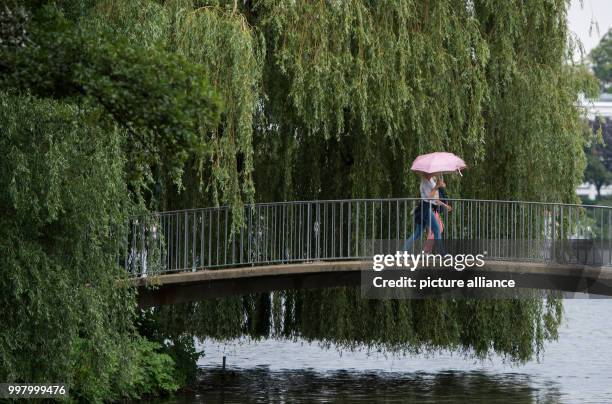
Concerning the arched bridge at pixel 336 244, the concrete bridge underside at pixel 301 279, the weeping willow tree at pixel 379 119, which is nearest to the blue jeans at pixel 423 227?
the arched bridge at pixel 336 244

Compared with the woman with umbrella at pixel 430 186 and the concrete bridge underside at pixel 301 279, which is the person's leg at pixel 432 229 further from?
the concrete bridge underside at pixel 301 279

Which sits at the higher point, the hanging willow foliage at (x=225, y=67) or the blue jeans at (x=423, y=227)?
the hanging willow foliage at (x=225, y=67)

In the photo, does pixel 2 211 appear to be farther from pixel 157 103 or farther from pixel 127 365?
pixel 157 103

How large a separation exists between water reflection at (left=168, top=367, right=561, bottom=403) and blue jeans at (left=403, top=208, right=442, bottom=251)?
3.07 metres

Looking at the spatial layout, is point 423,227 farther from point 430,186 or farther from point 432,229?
point 430,186

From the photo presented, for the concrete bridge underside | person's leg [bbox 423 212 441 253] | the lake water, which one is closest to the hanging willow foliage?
the concrete bridge underside

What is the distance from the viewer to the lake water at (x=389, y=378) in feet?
81.3

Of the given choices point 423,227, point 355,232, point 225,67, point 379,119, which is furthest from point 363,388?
point 225,67

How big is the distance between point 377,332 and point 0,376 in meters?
7.97

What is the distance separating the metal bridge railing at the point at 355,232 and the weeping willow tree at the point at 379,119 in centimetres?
43

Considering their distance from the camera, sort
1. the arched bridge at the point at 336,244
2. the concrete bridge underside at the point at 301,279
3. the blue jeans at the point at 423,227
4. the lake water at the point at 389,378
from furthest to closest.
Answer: the lake water at the point at 389,378, the blue jeans at the point at 423,227, the arched bridge at the point at 336,244, the concrete bridge underside at the point at 301,279

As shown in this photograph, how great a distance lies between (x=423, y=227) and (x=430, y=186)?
63cm

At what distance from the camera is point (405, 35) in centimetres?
2272

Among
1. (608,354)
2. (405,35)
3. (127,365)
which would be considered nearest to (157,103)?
(127,365)
